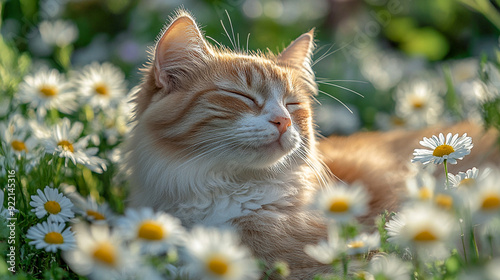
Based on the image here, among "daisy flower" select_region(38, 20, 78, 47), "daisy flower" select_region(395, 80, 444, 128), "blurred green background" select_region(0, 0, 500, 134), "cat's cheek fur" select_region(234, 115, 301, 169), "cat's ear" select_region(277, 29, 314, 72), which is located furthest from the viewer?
"blurred green background" select_region(0, 0, 500, 134)

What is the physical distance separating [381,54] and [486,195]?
2.96 m

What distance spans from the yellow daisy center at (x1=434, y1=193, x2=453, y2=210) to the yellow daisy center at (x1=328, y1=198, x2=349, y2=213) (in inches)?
7.5

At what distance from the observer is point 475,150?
168 cm

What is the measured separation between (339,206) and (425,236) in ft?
0.53

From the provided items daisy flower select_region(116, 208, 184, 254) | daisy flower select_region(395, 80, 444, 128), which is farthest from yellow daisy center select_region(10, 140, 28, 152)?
daisy flower select_region(395, 80, 444, 128)

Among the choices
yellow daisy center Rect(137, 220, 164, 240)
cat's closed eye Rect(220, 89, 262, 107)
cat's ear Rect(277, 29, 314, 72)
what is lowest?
yellow daisy center Rect(137, 220, 164, 240)

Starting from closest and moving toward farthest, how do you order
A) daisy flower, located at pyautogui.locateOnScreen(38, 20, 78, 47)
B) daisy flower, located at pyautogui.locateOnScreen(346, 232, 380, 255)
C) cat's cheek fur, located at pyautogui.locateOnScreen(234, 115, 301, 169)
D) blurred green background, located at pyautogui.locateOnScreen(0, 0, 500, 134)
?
daisy flower, located at pyautogui.locateOnScreen(346, 232, 380, 255) → cat's cheek fur, located at pyautogui.locateOnScreen(234, 115, 301, 169) → daisy flower, located at pyautogui.locateOnScreen(38, 20, 78, 47) → blurred green background, located at pyautogui.locateOnScreen(0, 0, 500, 134)

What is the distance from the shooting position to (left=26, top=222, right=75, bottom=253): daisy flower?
3.75 ft

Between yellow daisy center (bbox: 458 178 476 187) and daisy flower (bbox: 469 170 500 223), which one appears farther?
yellow daisy center (bbox: 458 178 476 187)

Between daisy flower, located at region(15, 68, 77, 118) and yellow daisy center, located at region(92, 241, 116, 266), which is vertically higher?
daisy flower, located at region(15, 68, 77, 118)

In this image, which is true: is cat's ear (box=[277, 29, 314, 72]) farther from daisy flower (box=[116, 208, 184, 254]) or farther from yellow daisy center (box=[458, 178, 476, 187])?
daisy flower (box=[116, 208, 184, 254])

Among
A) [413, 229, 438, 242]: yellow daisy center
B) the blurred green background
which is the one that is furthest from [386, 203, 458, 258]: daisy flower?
the blurred green background

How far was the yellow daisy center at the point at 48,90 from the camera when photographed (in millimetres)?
1809

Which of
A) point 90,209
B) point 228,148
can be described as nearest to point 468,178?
point 228,148
